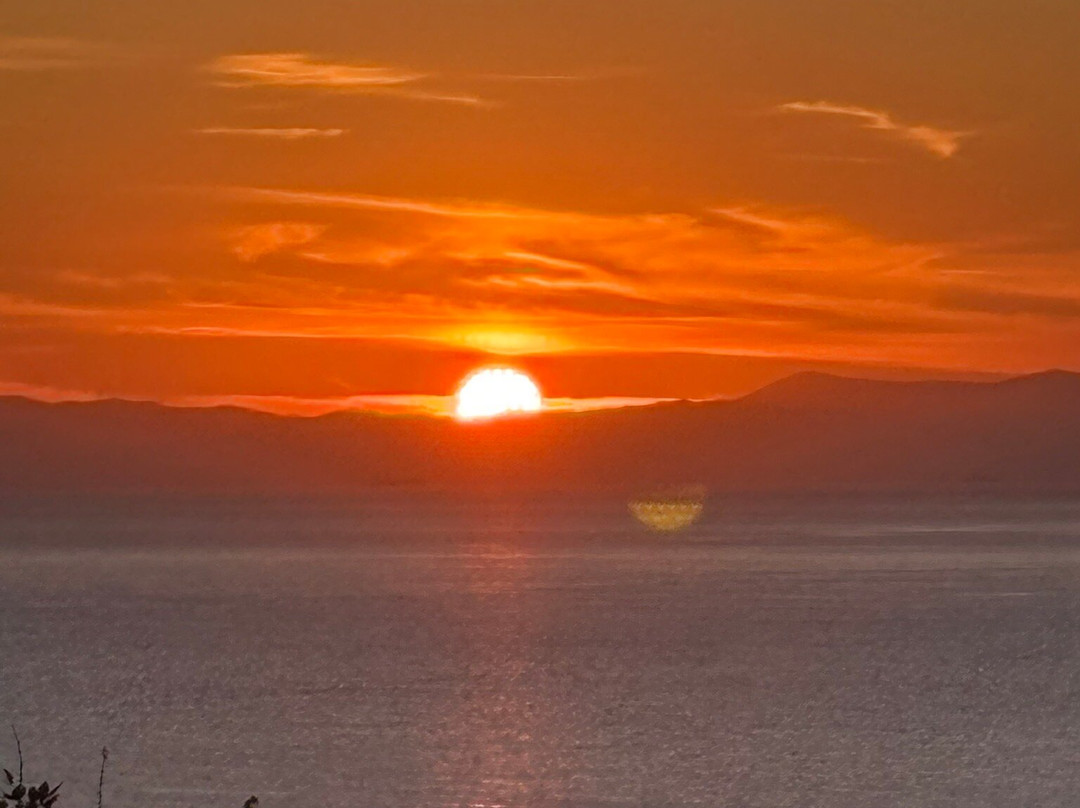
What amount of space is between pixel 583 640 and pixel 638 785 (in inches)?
1308

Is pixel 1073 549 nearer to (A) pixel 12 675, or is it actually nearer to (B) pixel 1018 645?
(B) pixel 1018 645

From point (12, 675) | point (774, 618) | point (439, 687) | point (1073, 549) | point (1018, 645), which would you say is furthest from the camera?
point (1073, 549)

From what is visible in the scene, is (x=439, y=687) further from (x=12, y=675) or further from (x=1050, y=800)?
(x=1050, y=800)

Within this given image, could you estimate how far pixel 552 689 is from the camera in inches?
1992

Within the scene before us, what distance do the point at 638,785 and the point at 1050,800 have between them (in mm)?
8251

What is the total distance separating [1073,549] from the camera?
517 ft

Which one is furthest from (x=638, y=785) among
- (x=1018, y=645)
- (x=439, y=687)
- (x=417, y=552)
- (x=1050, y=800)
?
(x=417, y=552)

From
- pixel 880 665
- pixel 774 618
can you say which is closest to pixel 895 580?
pixel 774 618

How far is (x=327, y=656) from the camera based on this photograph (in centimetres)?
6103

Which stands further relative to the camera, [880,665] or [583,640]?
[583,640]

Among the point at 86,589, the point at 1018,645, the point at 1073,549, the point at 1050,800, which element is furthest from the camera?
the point at 1073,549

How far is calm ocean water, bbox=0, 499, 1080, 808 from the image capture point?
1383 inches

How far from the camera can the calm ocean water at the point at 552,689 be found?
1383 inches

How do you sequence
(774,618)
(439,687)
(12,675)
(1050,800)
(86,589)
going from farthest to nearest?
(86,589)
(774,618)
(12,675)
(439,687)
(1050,800)
